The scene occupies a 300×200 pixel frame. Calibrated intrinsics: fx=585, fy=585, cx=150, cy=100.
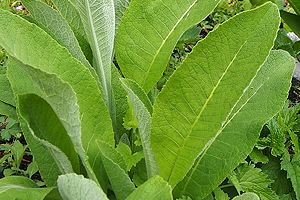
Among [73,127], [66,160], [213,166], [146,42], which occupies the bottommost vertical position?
[213,166]

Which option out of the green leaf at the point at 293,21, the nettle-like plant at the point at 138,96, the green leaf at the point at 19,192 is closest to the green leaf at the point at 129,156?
the nettle-like plant at the point at 138,96

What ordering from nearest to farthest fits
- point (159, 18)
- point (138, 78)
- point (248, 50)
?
point (248, 50)
point (159, 18)
point (138, 78)

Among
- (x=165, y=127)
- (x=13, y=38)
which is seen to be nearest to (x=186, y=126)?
(x=165, y=127)

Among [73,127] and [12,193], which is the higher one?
[73,127]

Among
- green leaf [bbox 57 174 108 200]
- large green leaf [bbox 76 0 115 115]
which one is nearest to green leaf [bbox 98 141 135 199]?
green leaf [bbox 57 174 108 200]

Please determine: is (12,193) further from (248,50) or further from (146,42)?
(248,50)

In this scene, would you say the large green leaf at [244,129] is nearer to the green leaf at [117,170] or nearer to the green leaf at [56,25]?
the green leaf at [117,170]

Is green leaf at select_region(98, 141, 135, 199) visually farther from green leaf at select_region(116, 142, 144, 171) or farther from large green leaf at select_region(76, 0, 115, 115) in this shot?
large green leaf at select_region(76, 0, 115, 115)
